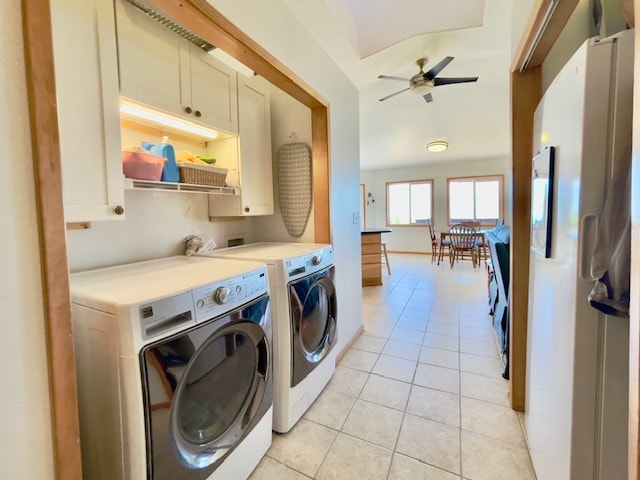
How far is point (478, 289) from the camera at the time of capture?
4141 mm

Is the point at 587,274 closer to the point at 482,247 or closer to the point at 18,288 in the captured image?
the point at 18,288


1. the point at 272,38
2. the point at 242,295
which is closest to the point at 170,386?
the point at 242,295

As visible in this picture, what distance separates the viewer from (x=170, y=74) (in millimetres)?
1414

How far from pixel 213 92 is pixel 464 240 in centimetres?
534

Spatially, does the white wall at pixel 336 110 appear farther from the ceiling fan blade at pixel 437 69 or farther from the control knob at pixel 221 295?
the control knob at pixel 221 295

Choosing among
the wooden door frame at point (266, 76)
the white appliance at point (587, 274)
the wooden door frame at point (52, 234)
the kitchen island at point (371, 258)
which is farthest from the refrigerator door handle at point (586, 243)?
the kitchen island at point (371, 258)

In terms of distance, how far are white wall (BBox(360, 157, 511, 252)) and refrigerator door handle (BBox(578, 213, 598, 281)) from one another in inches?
259

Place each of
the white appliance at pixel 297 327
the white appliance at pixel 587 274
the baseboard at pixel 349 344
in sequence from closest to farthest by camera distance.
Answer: the white appliance at pixel 587 274, the white appliance at pixel 297 327, the baseboard at pixel 349 344

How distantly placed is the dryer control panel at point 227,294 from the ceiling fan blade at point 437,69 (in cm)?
235

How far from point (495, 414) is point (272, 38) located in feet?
7.66

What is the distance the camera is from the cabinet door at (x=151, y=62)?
1.23 meters

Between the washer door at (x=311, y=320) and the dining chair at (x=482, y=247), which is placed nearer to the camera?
the washer door at (x=311, y=320)

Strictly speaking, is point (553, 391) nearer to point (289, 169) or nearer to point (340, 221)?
point (340, 221)

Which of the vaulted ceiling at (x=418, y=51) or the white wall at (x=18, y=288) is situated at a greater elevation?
the vaulted ceiling at (x=418, y=51)
